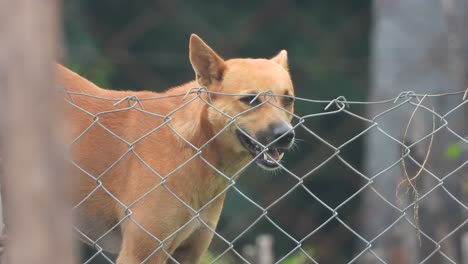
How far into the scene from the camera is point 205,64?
4305mm

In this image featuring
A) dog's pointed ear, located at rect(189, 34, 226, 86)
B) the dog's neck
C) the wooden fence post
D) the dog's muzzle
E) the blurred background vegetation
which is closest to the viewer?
the wooden fence post

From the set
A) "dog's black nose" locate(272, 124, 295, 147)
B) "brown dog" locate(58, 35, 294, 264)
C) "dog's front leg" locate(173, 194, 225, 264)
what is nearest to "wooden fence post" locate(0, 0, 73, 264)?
"brown dog" locate(58, 35, 294, 264)

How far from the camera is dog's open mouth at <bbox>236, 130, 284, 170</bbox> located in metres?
3.94

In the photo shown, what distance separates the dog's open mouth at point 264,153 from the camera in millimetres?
3943

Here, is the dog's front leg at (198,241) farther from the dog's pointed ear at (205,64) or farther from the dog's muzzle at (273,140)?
Result: the dog's pointed ear at (205,64)

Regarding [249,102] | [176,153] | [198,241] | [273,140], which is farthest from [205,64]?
[198,241]

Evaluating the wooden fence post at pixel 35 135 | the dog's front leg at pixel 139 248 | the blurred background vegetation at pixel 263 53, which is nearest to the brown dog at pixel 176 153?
the dog's front leg at pixel 139 248

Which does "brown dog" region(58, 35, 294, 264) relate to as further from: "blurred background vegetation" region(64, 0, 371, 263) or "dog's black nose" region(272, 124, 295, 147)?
"blurred background vegetation" region(64, 0, 371, 263)

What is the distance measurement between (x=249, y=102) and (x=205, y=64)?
254 millimetres

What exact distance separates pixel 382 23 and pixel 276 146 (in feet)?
14.5

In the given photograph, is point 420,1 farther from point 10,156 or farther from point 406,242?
point 10,156

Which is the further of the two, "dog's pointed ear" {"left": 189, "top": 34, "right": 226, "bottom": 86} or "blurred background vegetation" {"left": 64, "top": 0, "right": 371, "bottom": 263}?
"blurred background vegetation" {"left": 64, "top": 0, "right": 371, "bottom": 263}

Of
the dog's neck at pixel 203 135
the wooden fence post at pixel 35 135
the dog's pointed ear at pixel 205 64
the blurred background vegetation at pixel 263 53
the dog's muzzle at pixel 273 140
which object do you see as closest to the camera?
the wooden fence post at pixel 35 135

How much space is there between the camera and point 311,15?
28.5 feet
